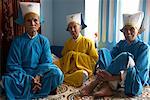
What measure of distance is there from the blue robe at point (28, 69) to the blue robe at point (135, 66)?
19.3 inches

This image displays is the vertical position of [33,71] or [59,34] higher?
[59,34]

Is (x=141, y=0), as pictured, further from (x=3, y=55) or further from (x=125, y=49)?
(x=3, y=55)

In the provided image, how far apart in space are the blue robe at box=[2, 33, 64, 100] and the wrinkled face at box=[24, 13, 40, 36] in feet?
0.25

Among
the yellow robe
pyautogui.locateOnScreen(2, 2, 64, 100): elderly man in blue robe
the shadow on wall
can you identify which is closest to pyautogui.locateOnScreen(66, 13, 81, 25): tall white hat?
the yellow robe

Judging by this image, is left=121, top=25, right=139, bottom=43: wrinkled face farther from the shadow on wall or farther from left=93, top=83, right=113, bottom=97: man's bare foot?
the shadow on wall

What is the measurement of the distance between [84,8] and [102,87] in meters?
1.27

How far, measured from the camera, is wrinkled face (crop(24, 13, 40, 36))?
243 centimetres

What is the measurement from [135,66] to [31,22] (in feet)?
3.45

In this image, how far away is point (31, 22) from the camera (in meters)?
2.43

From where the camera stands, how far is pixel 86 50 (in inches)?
113

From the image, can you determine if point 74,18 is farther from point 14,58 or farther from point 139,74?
point 139,74

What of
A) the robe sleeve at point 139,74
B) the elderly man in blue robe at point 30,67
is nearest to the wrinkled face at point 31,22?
the elderly man in blue robe at point 30,67

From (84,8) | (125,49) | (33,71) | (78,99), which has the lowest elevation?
(78,99)

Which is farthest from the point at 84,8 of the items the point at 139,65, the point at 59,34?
the point at 139,65
